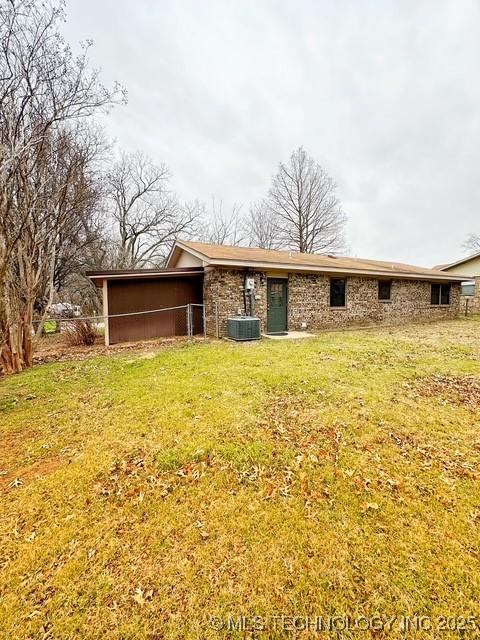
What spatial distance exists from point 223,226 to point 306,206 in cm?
783

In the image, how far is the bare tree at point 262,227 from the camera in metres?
26.9

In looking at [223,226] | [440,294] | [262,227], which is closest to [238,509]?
[440,294]

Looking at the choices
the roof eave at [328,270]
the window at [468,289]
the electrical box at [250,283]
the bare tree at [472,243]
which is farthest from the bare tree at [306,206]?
the bare tree at [472,243]

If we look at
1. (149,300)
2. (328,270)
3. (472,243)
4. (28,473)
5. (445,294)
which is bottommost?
(28,473)

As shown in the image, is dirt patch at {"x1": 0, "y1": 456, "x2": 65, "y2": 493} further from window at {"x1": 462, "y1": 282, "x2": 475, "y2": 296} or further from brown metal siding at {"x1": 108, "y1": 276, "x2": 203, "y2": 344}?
window at {"x1": 462, "y1": 282, "x2": 475, "y2": 296}

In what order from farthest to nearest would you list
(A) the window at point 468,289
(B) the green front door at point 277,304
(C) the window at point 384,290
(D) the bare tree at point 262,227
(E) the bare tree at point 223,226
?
(D) the bare tree at point 262,227 → (E) the bare tree at point 223,226 → (A) the window at point 468,289 → (C) the window at point 384,290 → (B) the green front door at point 277,304

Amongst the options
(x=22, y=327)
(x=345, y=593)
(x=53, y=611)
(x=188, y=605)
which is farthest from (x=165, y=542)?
(x=22, y=327)

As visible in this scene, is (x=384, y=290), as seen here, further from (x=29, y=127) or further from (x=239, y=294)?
(x=29, y=127)

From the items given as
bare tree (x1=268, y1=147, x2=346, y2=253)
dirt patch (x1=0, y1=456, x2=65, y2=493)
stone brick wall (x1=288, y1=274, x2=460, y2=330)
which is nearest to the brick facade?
stone brick wall (x1=288, y1=274, x2=460, y2=330)

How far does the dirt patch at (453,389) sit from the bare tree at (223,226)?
942 inches

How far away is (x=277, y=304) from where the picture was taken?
10578mm

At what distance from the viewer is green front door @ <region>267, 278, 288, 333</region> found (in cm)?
1041

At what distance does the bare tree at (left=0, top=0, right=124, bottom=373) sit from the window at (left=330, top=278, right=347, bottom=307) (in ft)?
30.3

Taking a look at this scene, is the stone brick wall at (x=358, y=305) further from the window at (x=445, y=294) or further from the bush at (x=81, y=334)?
the bush at (x=81, y=334)
